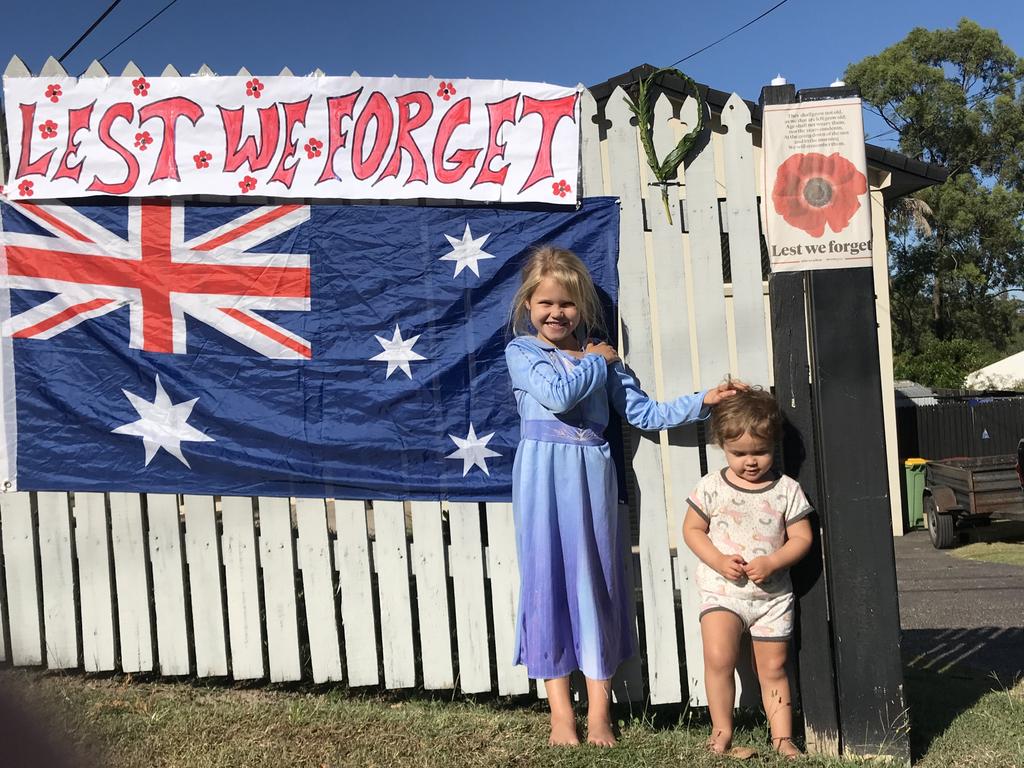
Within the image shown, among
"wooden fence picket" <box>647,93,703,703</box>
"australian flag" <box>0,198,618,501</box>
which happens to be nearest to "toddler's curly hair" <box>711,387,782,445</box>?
"wooden fence picket" <box>647,93,703,703</box>

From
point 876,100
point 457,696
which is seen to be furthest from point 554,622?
point 876,100

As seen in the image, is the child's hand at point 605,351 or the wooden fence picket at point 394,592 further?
the wooden fence picket at point 394,592

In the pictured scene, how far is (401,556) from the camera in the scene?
14.4ft

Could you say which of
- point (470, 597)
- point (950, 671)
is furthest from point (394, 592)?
point (950, 671)

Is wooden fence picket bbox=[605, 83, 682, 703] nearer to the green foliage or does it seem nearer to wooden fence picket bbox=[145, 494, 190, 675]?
wooden fence picket bbox=[145, 494, 190, 675]

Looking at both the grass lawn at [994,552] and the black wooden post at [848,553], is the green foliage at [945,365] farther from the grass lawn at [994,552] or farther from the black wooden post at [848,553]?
the black wooden post at [848,553]

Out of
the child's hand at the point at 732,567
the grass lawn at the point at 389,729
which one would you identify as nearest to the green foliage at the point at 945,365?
the grass lawn at the point at 389,729

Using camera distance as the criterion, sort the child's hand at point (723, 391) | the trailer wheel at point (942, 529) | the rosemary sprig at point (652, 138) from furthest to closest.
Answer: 1. the trailer wheel at point (942, 529)
2. the rosemary sprig at point (652, 138)
3. the child's hand at point (723, 391)

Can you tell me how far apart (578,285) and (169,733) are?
2410mm

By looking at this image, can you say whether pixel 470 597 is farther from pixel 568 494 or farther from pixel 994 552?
pixel 994 552

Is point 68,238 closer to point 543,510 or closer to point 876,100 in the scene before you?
point 543,510

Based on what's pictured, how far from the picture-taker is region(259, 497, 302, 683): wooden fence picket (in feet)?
14.5

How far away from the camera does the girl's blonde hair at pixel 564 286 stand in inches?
156

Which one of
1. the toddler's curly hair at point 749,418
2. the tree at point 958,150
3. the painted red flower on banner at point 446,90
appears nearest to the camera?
the toddler's curly hair at point 749,418
